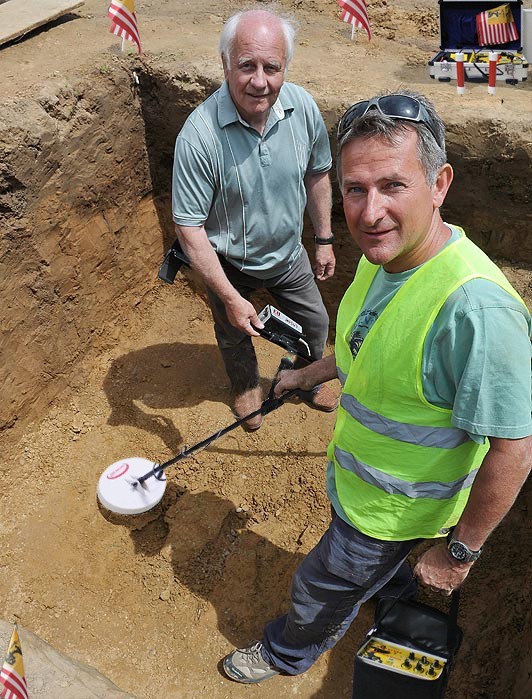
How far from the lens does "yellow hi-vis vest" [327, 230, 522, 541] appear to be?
6.35ft

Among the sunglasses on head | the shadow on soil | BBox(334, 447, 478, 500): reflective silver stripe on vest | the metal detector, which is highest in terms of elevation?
the sunglasses on head

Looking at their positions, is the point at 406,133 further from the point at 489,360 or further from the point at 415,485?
the point at 415,485

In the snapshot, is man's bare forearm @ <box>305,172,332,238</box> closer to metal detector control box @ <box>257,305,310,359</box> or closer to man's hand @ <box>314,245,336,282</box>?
man's hand @ <box>314,245,336,282</box>

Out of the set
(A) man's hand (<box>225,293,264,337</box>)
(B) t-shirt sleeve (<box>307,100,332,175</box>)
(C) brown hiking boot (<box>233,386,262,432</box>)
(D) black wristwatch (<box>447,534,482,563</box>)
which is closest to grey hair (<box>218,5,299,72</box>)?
(B) t-shirt sleeve (<box>307,100,332,175</box>)

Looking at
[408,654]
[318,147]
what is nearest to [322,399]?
[318,147]

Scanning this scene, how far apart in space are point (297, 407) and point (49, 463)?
5.25 feet

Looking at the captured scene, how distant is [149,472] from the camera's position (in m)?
3.91

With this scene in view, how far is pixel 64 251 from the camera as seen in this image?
430cm

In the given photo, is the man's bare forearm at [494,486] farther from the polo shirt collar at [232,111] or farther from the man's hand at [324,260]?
the man's hand at [324,260]

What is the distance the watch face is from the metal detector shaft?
3.28 feet

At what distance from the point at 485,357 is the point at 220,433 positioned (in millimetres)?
2067

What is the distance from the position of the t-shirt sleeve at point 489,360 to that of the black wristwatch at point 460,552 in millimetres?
470

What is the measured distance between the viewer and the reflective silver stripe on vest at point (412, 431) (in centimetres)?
207

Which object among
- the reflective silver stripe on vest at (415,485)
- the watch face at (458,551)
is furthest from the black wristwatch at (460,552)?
the reflective silver stripe on vest at (415,485)
